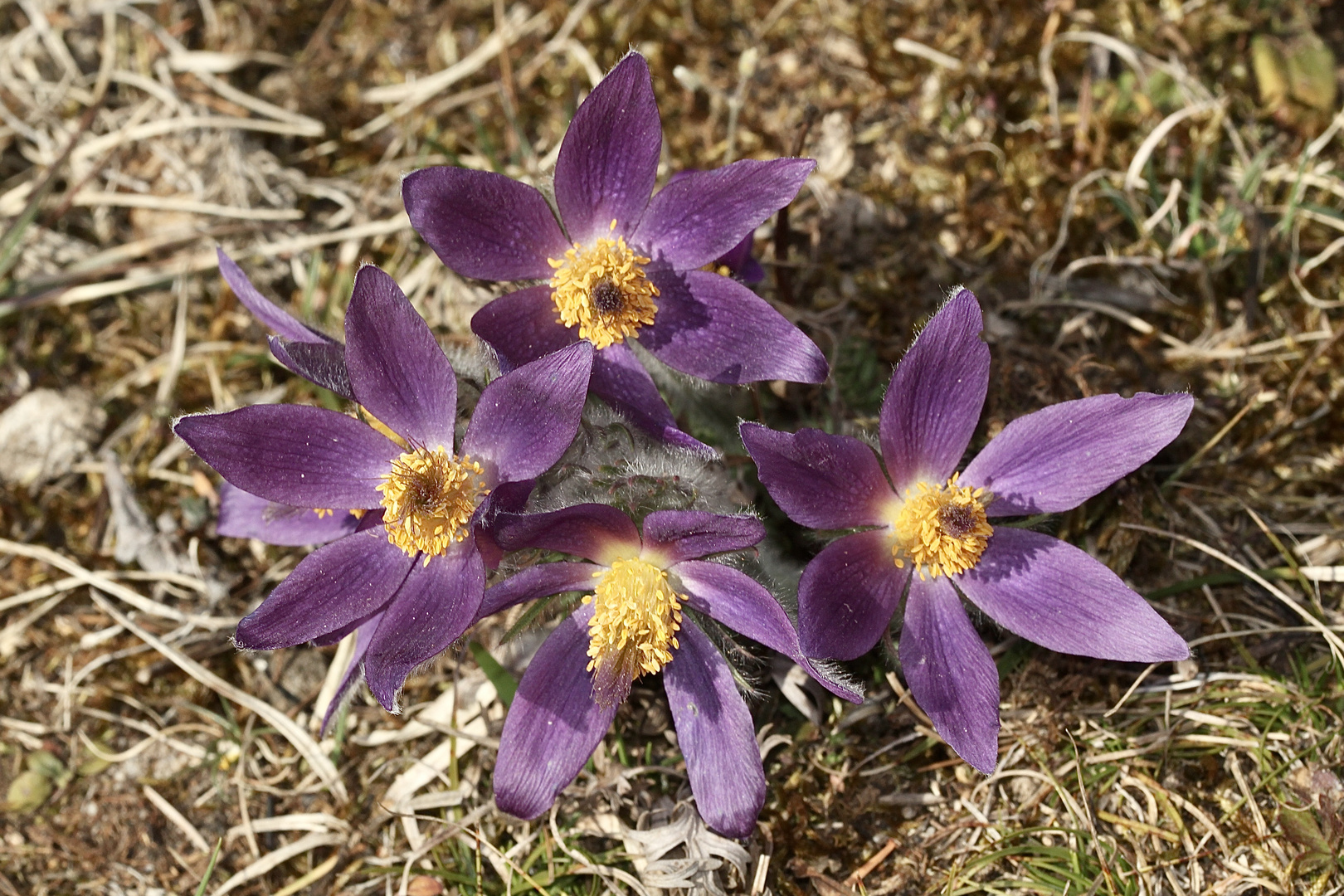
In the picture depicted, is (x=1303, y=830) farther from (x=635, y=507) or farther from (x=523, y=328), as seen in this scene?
(x=523, y=328)

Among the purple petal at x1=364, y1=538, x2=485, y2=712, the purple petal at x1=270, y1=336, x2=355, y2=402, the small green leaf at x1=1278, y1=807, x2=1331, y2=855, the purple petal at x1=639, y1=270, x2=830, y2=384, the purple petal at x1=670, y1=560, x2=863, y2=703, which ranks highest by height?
the purple petal at x1=270, y1=336, x2=355, y2=402

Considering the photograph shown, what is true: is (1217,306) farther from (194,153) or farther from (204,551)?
(194,153)

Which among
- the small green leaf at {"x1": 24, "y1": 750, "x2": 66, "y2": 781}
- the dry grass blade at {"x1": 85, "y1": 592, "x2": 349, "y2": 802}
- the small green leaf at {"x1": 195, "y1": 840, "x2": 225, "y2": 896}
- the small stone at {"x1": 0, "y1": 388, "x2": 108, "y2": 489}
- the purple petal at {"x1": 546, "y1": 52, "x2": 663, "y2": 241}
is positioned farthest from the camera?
the small stone at {"x1": 0, "y1": 388, "x2": 108, "y2": 489}

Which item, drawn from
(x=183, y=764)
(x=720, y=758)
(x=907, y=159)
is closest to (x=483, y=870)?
(x=720, y=758)

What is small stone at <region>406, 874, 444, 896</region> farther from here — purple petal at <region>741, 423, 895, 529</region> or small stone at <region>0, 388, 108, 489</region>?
small stone at <region>0, 388, 108, 489</region>

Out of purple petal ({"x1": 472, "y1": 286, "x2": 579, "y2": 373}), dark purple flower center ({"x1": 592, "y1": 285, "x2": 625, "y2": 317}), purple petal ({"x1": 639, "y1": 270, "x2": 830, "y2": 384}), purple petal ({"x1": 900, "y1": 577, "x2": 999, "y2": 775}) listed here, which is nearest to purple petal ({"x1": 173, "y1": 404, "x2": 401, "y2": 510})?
purple petal ({"x1": 472, "y1": 286, "x2": 579, "y2": 373})
